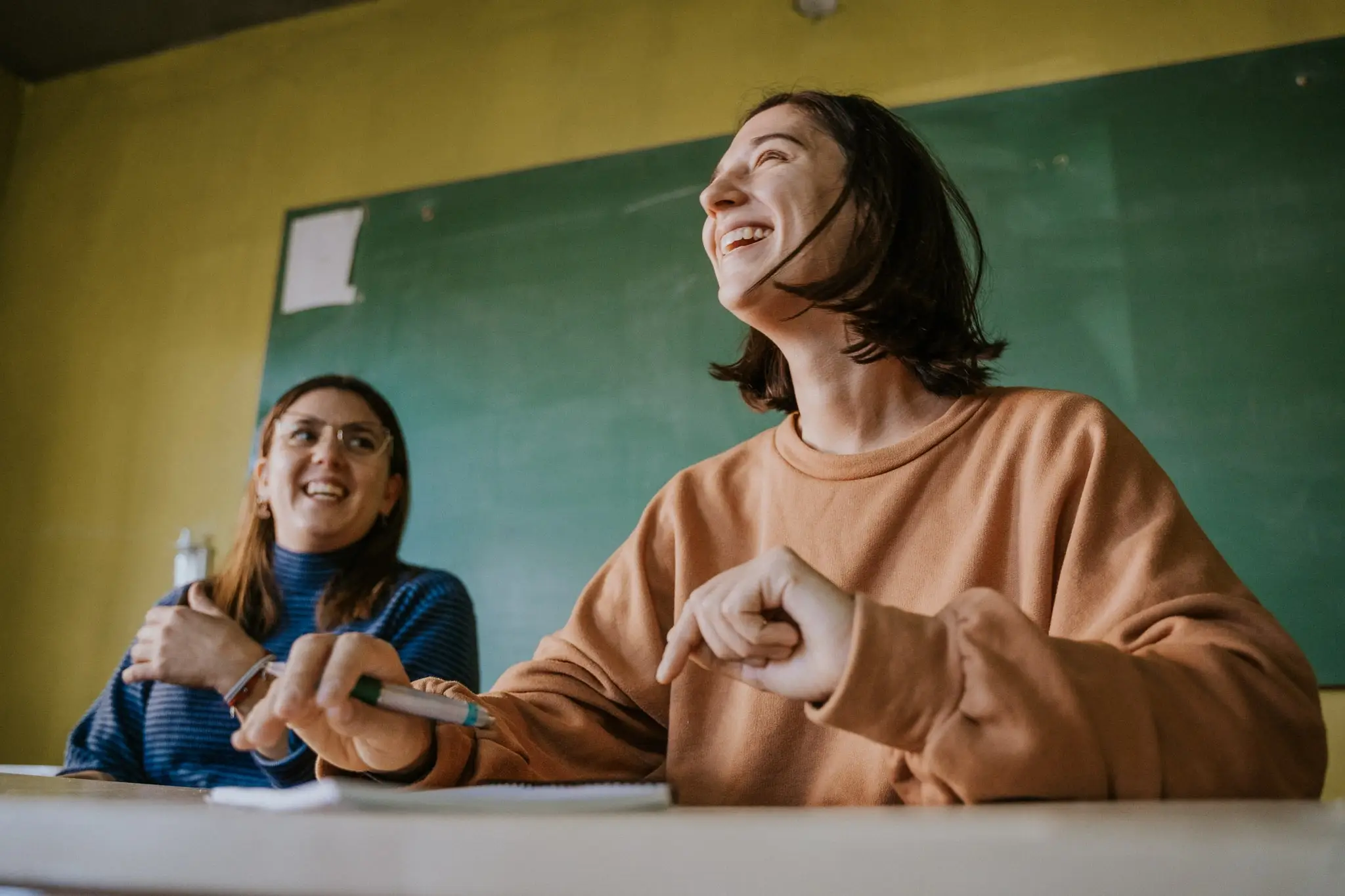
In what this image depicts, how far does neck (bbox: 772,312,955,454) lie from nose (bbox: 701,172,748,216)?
0.47 feet

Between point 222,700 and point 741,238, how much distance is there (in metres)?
1.09

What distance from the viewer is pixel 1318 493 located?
176 cm

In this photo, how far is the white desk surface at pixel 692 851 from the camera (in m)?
0.31

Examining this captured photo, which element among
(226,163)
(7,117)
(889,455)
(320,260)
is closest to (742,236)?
(889,455)

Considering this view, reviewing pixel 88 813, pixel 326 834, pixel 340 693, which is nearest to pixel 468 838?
pixel 326 834

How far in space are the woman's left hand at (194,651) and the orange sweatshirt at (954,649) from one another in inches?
27.3

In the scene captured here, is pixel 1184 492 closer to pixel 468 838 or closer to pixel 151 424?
pixel 468 838

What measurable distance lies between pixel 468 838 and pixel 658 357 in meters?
1.95

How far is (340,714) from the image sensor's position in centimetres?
70

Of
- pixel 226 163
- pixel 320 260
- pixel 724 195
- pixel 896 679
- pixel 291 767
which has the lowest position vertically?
pixel 291 767

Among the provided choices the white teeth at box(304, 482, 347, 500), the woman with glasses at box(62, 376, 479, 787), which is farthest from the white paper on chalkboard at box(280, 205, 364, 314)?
the white teeth at box(304, 482, 347, 500)

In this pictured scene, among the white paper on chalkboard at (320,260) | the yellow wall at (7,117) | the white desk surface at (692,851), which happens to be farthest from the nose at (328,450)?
the yellow wall at (7,117)

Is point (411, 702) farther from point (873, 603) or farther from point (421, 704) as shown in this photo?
point (873, 603)

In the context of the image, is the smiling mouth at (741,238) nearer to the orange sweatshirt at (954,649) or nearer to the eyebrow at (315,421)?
the orange sweatshirt at (954,649)
